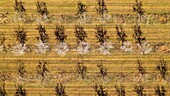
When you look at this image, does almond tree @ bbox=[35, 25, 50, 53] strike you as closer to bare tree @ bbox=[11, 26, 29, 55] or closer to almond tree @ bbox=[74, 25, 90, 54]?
bare tree @ bbox=[11, 26, 29, 55]

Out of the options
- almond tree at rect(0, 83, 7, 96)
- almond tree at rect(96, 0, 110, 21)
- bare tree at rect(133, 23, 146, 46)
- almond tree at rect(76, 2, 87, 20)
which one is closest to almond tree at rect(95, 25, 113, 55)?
almond tree at rect(96, 0, 110, 21)

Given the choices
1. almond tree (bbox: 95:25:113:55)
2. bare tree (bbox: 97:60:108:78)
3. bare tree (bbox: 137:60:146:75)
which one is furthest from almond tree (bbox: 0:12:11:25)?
bare tree (bbox: 137:60:146:75)

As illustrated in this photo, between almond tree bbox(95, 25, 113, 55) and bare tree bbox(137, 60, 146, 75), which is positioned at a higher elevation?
almond tree bbox(95, 25, 113, 55)

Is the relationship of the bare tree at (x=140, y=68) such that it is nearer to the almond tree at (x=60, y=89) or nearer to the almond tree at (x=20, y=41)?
the almond tree at (x=60, y=89)

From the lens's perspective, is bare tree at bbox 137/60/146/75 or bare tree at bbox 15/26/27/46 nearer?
bare tree at bbox 137/60/146/75

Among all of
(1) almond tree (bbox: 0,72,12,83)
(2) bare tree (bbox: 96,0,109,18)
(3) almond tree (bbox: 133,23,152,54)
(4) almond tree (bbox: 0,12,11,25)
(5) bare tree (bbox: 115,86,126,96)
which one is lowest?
→ (5) bare tree (bbox: 115,86,126,96)

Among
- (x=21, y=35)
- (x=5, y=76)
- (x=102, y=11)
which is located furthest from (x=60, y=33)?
(x=5, y=76)

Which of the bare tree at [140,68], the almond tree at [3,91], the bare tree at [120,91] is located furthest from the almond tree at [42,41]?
the bare tree at [140,68]

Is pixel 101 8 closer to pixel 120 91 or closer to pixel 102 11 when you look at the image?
pixel 102 11
